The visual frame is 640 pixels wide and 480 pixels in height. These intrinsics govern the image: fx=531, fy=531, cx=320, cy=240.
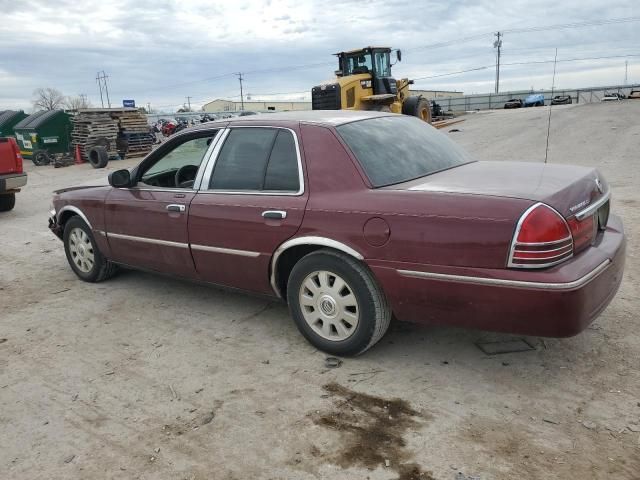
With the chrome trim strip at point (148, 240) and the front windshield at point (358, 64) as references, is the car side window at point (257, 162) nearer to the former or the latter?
the chrome trim strip at point (148, 240)

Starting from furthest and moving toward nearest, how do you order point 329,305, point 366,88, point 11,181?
point 366,88 → point 11,181 → point 329,305

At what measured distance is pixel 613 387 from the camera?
9.93 ft

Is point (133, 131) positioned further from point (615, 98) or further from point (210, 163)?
point (615, 98)

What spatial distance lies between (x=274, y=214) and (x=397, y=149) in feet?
3.21

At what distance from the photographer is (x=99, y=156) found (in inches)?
735

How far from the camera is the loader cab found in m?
18.0

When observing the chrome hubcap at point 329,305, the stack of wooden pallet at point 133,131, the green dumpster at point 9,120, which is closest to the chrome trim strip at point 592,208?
the chrome hubcap at point 329,305

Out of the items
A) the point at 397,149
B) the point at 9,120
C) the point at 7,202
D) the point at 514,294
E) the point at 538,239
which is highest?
the point at 9,120

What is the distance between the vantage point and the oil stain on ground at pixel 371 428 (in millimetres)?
2520

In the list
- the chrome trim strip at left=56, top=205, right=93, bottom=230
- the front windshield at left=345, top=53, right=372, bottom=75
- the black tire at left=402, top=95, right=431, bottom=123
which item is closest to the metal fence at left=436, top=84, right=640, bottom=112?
the black tire at left=402, top=95, right=431, bottom=123

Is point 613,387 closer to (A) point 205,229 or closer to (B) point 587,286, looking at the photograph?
(B) point 587,286

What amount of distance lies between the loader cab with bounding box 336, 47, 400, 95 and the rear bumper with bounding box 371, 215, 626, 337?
15.8 m

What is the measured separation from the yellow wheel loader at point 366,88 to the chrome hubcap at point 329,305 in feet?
45.2

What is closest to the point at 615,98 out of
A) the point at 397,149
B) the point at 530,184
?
the point at 397,149
